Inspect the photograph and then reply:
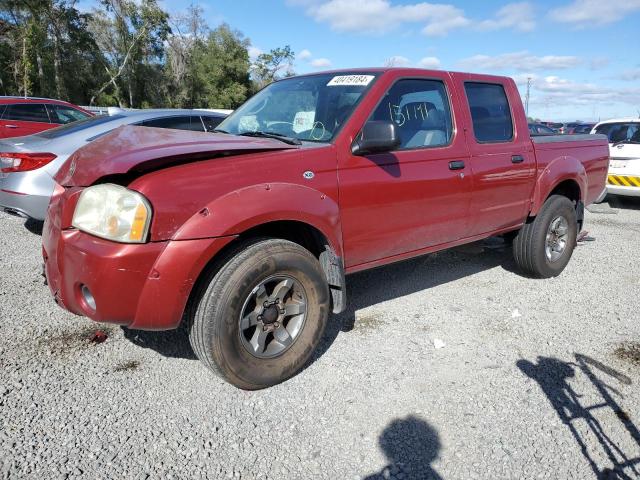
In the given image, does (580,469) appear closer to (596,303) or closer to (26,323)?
(596,303)

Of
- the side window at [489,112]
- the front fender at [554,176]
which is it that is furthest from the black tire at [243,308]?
the front fender at [554,176]

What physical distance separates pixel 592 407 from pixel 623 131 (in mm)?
8484

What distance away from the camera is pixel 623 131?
9406 mm

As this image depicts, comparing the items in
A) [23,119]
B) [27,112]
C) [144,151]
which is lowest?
[144,151]

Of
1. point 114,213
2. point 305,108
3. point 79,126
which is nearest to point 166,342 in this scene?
A: point 114,213

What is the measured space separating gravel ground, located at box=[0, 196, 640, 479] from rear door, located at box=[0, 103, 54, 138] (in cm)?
687

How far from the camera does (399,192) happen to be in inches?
133

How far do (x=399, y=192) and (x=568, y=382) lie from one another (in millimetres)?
1624

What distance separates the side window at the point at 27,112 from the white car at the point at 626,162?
11155 mm

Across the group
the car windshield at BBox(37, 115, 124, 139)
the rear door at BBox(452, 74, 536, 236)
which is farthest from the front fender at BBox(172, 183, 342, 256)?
the car windshield at BBox(37, 115, 124, 139)

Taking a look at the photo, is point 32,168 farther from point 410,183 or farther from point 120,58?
point 120,58

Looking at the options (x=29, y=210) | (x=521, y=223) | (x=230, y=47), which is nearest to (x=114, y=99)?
(x=230, y=47)

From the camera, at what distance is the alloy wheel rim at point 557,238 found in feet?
16.1

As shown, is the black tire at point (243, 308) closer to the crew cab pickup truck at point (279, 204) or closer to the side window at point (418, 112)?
the crew cab pickup truck at point (279, 204)
